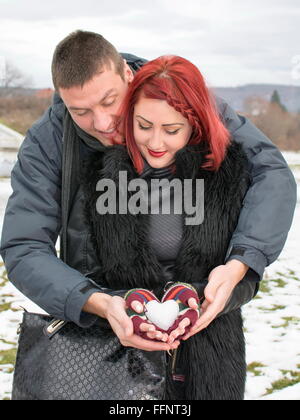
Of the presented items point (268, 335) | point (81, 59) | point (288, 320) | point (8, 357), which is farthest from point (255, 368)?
point (81, 59)

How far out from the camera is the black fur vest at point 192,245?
70.8 inches

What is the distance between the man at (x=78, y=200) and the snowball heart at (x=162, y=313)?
9 centimetres

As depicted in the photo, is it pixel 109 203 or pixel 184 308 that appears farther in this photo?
pixel 109 203

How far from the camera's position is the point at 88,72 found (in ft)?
6.05

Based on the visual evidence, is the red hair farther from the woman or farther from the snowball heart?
the snowball heart

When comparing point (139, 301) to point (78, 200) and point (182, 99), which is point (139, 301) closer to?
point (78, 200)

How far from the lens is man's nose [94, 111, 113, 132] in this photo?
182 cm

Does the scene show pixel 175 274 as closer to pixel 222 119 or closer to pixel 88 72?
pixel 222 119

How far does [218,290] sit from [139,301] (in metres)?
0.25

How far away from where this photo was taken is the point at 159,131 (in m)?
1.76

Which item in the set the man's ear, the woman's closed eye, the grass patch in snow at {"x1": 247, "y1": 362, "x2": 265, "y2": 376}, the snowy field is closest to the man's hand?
the woman's closed eye

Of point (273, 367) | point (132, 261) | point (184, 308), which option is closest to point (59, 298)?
point (132, 261)

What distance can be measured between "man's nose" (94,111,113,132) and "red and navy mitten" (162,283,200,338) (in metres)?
0.57
